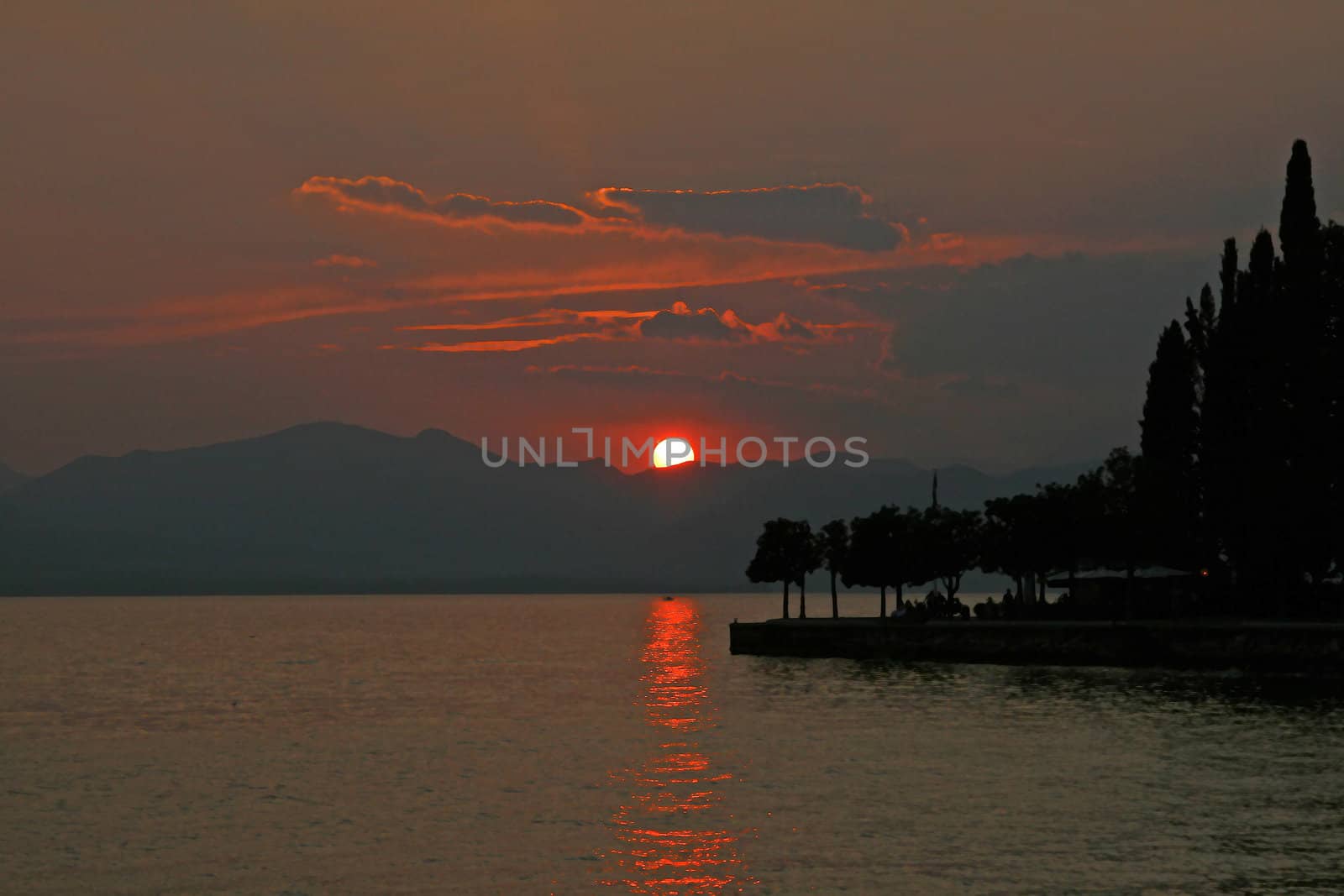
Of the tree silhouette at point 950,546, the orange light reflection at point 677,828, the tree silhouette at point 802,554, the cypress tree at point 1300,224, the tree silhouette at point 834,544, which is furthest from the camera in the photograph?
the tree silhouette at point 802,554

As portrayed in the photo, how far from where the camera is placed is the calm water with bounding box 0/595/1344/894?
3747cm

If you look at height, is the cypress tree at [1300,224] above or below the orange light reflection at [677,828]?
above

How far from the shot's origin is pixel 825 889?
116 feet

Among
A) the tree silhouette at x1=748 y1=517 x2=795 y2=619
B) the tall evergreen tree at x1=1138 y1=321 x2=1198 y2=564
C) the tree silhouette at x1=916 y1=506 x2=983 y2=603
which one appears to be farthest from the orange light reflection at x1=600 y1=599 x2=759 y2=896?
the tree silhouette at x1=748 y1=517 x2=795 y2=619

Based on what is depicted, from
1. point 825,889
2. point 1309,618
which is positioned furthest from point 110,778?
point 1309,618

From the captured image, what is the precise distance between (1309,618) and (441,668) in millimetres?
63463

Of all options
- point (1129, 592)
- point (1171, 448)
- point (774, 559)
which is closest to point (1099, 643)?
point (1129, 592)

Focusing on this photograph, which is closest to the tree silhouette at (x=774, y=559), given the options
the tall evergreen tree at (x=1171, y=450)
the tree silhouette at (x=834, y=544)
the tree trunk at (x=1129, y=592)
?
the tree silhouette at (x=834, y=544)

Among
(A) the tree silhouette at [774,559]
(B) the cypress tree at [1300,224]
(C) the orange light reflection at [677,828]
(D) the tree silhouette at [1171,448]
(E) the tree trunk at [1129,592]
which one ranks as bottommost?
(C) the orange light reflection at [677,828]

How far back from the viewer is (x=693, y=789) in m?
51.3

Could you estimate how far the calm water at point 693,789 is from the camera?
1475 inches

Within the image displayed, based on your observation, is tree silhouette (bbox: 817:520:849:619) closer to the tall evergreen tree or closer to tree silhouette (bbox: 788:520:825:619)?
tree silhouette (bbox: 788:520:825:619)

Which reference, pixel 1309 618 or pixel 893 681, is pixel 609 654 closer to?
pixel 893 681

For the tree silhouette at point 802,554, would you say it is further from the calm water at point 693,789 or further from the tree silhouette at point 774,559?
the calm water at point 693,789
